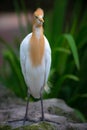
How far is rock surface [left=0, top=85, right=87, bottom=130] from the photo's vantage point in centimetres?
346

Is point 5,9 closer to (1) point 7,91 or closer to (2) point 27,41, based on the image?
(1) point 7,91

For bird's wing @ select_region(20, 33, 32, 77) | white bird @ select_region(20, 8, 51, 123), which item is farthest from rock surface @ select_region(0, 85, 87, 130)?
bird's wing @ select_region(20, 33, 32, 77)

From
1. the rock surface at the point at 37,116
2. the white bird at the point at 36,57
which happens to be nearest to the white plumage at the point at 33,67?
the white bird at the point at 36,57

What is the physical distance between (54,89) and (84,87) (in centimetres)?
49

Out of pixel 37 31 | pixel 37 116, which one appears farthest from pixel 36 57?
pixel 37 116

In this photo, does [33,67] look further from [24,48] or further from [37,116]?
[37,116]

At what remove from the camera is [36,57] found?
3357 millimetres

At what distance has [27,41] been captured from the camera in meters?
3.36

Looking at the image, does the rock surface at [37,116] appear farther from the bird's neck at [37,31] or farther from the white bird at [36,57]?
the bird's neck at [37,31]

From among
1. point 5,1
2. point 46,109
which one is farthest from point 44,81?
point 5,1

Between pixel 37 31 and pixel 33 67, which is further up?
pixel 37 31

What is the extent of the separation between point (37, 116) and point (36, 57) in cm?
62

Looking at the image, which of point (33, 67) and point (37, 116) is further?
point (37, 116)

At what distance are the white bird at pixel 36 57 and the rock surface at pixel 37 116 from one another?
0.94 feet
